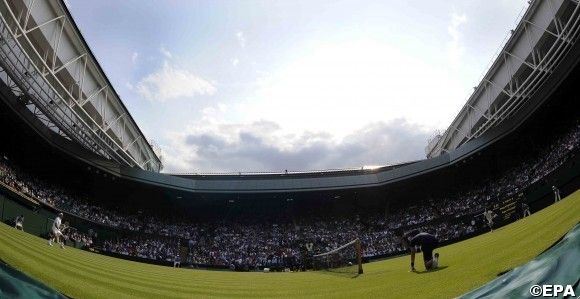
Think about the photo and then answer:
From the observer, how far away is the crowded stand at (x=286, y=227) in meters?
31.8

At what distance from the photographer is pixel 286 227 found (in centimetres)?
4900

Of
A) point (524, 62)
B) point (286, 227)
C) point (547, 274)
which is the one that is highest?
point (524, 62)

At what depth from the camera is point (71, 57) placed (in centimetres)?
2820

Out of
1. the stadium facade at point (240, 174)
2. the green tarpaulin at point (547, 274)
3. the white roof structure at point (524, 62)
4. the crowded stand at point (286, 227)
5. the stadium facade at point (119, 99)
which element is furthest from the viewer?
the crowded stand at point (286, 227)

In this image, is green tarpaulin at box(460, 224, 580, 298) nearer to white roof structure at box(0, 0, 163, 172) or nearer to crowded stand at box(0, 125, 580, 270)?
white roof structure at box(0, 0, 163, 172)

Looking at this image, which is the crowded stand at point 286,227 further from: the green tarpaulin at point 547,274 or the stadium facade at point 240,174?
the green tarpaulin at point 547,274

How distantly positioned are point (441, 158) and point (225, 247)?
82.4 feet

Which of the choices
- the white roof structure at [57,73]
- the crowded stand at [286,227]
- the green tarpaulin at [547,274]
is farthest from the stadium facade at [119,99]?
the green tarpaulin at [547,274]

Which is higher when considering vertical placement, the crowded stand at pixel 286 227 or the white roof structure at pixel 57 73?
the white roof structure at pixel 57 73

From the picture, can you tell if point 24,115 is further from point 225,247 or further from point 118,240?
point 225,247

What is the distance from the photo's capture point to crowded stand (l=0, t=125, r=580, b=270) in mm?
31844

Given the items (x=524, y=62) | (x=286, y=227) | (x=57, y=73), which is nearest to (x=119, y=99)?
(x=57, y=73)

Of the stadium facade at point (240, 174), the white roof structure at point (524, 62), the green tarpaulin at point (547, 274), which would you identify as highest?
the white roof structure at point (524, 62)

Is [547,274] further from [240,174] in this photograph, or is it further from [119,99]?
[240,174]
